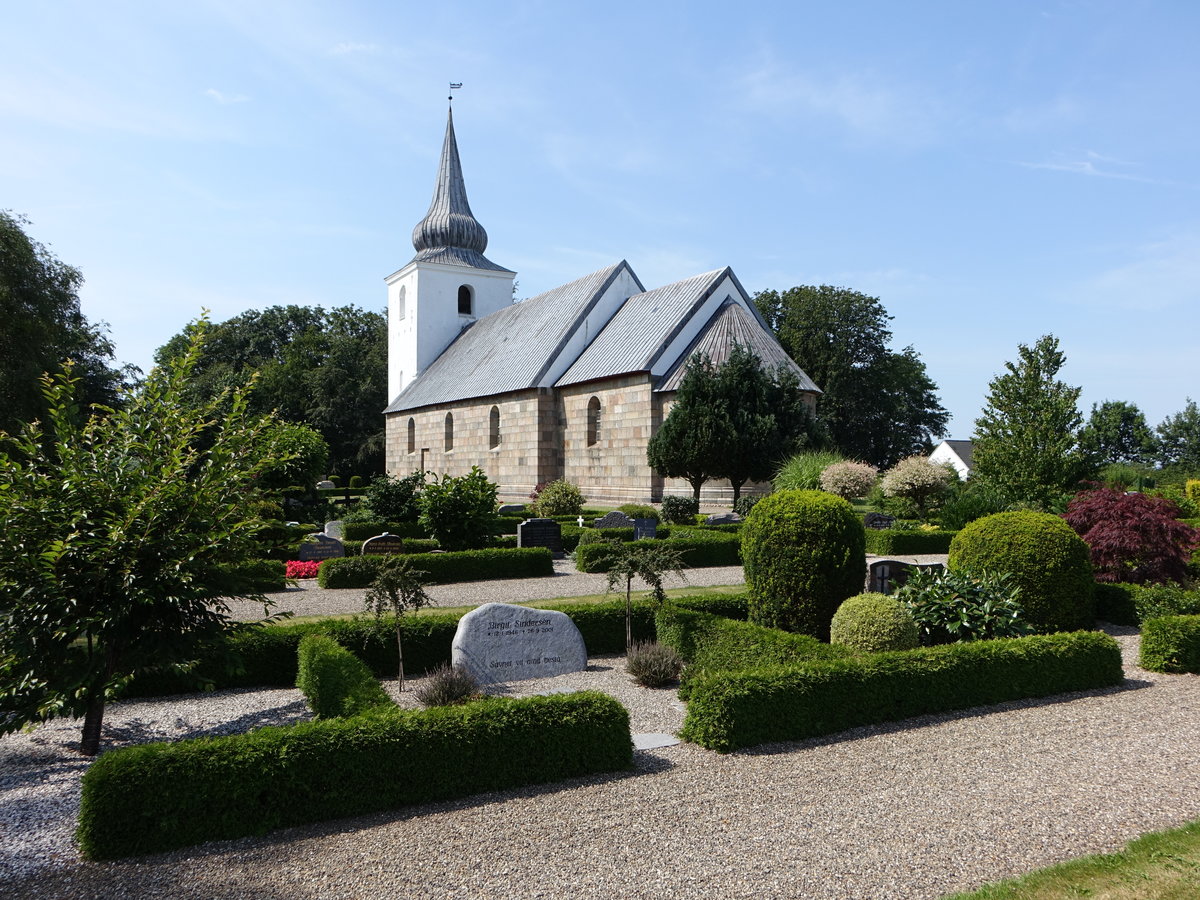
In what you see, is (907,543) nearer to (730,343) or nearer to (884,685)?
(730,343)

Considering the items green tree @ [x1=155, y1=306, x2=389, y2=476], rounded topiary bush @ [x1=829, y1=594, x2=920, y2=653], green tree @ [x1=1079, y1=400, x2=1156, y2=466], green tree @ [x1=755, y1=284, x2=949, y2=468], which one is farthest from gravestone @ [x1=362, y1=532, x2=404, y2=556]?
green tree @ [x1=1079, y1=400, x2=1156, y2=466]

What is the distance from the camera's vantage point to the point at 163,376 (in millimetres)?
5883

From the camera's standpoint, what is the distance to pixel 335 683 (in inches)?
243

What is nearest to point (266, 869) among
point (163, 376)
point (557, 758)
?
point (557, 758)

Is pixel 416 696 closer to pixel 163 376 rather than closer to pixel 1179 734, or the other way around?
pixel 163 376

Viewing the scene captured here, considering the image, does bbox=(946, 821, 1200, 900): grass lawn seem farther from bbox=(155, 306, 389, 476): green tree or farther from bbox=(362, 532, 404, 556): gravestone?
bbox=(155, 306, 389, 476): green tree

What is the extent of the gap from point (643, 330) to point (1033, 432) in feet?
39.9

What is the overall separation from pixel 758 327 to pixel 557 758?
75.1 feet

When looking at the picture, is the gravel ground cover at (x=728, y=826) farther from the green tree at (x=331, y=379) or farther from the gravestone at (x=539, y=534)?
the green tree at (x=331, y=379)

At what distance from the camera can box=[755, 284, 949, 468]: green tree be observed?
152 ft

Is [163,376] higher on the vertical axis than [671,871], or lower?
higher

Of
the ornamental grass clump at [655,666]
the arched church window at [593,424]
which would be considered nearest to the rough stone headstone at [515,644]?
the ornamental grass clump at [655,666]

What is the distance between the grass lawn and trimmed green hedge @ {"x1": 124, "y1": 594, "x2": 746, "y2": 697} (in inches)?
212

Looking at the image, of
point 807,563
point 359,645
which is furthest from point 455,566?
point 807,563
